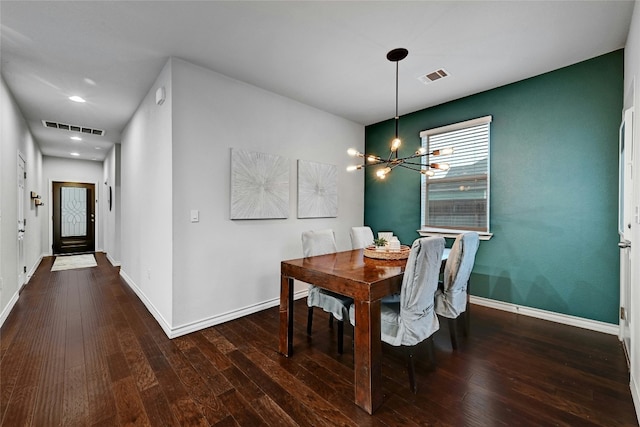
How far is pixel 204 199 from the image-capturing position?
2902 millimetres

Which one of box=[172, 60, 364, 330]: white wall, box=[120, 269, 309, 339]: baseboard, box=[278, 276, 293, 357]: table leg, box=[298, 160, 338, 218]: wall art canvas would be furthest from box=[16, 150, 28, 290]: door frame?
box=[278, 276, 293, 357]: table leg

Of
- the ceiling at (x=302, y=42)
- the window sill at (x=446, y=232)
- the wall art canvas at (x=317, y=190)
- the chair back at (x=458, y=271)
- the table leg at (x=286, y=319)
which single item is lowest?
the table leg at (x=286, y=319)

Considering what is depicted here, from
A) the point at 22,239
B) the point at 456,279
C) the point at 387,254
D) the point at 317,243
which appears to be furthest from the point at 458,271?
the point at 22,239

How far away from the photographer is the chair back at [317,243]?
2807 millimetres

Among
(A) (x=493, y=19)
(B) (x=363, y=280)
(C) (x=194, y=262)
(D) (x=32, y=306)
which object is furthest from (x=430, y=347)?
(D) (x=32, y=306)

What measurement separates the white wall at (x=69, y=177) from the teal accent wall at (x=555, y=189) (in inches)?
354

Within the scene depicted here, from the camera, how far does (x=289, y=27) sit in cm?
227

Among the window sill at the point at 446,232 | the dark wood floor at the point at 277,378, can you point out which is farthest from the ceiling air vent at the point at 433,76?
the dark wood floor at the point at 277,378

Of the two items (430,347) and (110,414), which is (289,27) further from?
(110,414)

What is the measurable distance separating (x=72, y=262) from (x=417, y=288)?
7581mm

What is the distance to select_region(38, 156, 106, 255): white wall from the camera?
709 cm

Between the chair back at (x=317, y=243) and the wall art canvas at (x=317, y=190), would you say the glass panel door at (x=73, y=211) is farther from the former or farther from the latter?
the chair back at (x=317, y=243)

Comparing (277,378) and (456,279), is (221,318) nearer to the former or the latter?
(277,378)

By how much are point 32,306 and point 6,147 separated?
1.93 metres
